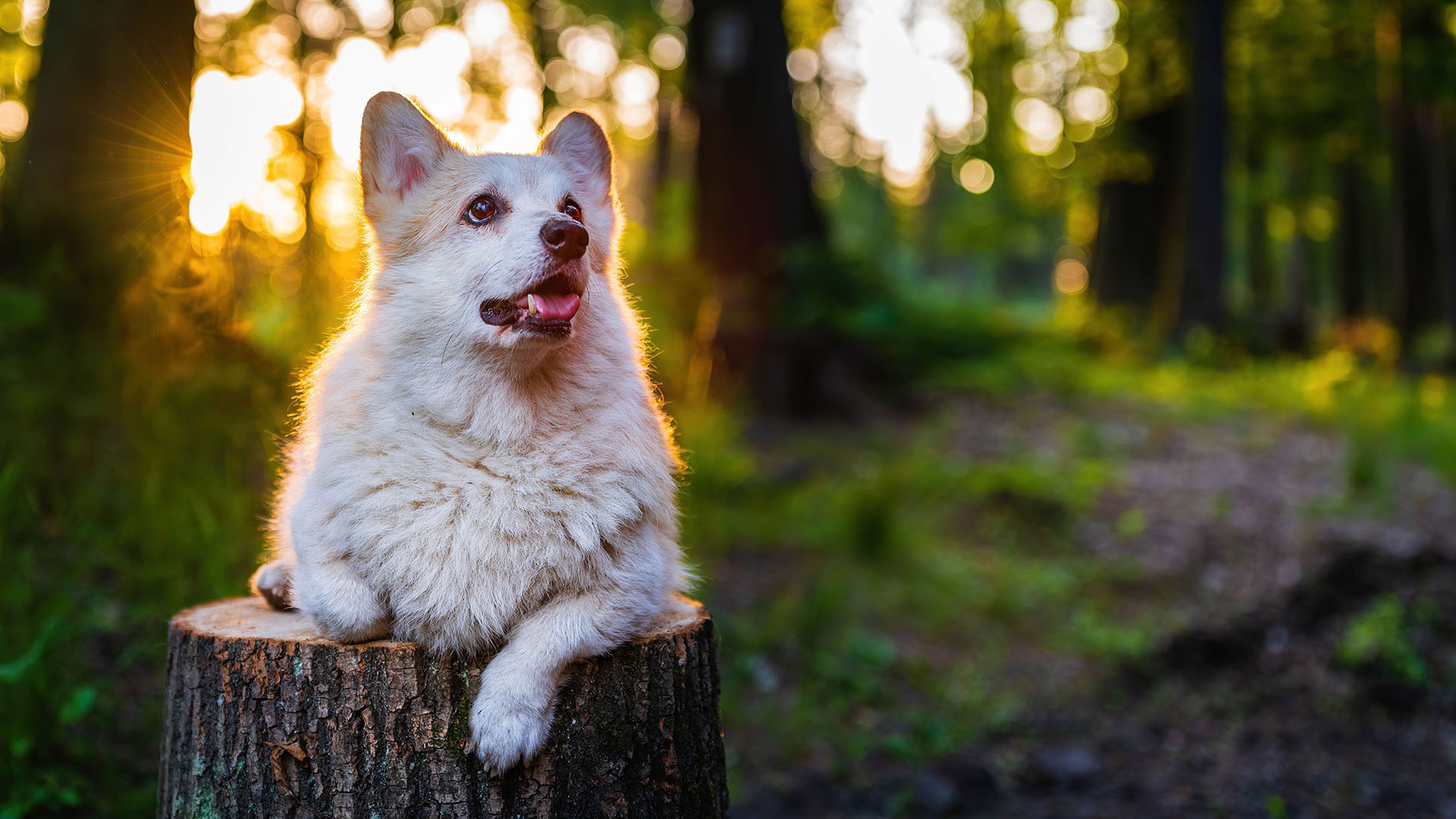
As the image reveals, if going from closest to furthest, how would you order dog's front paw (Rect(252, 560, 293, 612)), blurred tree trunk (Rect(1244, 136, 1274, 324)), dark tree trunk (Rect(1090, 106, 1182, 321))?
dog's front paw (Rect(252, 560, 293, 612))
dark tree trunk (Rect(1090, 106, 1182, 321))
blurred tree trunk (Rect(1244, 136, 1274, 324))

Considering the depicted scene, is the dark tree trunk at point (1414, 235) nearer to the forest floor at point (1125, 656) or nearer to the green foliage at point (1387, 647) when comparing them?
the forest floor at point (1125, 656)

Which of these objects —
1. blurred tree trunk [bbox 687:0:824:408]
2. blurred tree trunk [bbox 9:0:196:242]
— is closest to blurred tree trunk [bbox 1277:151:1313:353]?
blurred tree trunk [bbox 687:0:824:408]

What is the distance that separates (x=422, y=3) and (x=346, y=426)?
40.4ft

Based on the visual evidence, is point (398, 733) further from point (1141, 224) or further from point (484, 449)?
point (1141, 224)

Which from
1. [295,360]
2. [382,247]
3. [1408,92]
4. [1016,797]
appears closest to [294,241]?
[295,360]

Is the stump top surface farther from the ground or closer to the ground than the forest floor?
farther from the ground

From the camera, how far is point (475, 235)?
2.24 m

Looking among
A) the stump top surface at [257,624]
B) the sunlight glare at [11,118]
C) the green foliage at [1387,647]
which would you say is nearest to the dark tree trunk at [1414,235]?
the green foliage at [1387,647]

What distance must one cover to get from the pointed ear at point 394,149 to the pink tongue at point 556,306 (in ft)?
1.70

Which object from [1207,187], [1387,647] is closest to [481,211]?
[1387,647]

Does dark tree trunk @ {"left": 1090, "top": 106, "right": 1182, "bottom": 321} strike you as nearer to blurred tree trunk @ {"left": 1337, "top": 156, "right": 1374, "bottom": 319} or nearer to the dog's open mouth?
blurred tree trunk @ {"left": 1337, "top": 156, "right": 1374, "bottom": 319}

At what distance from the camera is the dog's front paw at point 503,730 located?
203cm

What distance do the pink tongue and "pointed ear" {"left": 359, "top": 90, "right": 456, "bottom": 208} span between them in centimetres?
52

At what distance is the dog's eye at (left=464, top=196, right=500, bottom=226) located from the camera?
7.43ft
